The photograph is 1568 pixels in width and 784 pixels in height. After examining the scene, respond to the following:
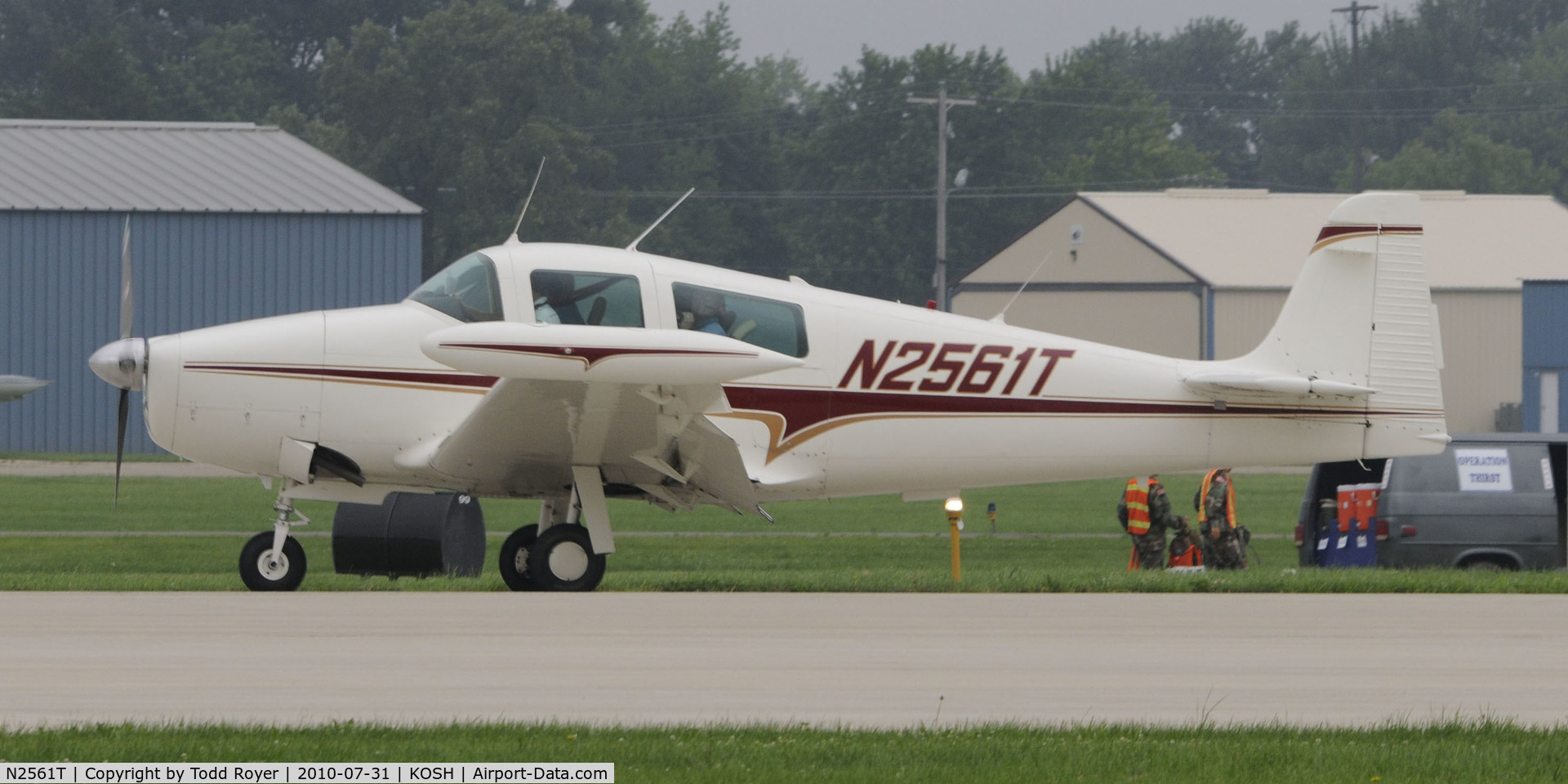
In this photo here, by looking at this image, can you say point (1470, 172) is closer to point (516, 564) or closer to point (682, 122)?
point (682, 122)

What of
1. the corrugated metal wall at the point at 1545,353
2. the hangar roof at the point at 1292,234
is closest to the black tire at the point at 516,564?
the corrugated metal wall at the point at 1545,353

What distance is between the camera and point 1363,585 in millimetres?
13688

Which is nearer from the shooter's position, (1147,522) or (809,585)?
(809,585)

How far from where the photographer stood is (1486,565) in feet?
51.0

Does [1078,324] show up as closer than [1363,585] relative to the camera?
No

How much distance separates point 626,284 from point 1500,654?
19.0 feet

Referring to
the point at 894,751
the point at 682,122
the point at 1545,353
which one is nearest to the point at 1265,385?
the point at 894,751

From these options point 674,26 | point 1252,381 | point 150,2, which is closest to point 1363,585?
point 1252,381

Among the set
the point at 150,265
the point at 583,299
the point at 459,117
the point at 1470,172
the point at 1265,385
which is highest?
the point at 1470,172

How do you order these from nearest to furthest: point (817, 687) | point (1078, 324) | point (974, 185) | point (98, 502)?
point (817, 687) < point (98, 502) < point (1078, 324) < point (974, 185)

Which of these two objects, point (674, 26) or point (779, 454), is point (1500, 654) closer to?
point (779, 454)

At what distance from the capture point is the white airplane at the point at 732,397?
40.8 feet

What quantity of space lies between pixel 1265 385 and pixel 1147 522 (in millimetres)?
4064

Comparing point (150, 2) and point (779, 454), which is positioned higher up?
point (150, 2)
